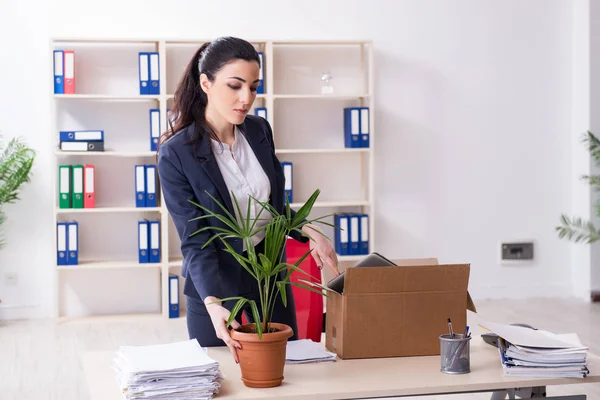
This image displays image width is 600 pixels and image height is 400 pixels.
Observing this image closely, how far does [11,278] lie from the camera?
5.53 meters

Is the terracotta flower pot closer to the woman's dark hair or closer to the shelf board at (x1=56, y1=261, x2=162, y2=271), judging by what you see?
the woman's dark hair

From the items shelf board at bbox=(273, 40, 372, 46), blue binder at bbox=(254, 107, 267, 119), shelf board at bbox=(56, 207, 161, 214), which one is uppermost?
shelf board at bbox=(273, 40, 372, 46)

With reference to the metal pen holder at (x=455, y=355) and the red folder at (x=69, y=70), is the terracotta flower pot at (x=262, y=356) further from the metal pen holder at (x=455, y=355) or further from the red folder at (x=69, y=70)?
the red folder at (x=69, y=70)

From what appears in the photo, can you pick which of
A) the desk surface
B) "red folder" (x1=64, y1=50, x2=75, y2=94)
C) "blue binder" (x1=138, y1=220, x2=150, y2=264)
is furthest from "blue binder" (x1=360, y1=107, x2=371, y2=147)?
the desk surface

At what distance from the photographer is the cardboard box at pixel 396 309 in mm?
2029

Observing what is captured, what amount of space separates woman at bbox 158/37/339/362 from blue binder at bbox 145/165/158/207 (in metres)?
3.23

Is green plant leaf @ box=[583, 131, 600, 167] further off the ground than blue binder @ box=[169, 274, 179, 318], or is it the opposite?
green plant leaf @ box=[583, 131, 600, 167]

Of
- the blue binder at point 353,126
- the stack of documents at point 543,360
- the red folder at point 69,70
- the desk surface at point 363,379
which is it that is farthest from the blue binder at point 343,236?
the stack of documents at point 543,360

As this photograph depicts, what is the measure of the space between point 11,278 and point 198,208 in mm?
3850

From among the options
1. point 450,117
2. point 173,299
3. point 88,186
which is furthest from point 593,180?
point 88,186

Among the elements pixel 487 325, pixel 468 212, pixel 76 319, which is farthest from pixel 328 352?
pixel 468 212

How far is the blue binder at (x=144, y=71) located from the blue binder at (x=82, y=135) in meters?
0.39

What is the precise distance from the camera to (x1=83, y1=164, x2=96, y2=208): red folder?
5.38 meters

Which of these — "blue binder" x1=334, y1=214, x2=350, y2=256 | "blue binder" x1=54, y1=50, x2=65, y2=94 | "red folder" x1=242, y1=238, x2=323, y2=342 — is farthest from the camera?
"blue binder" x1=334, y1=214, x2=350, y2=256
